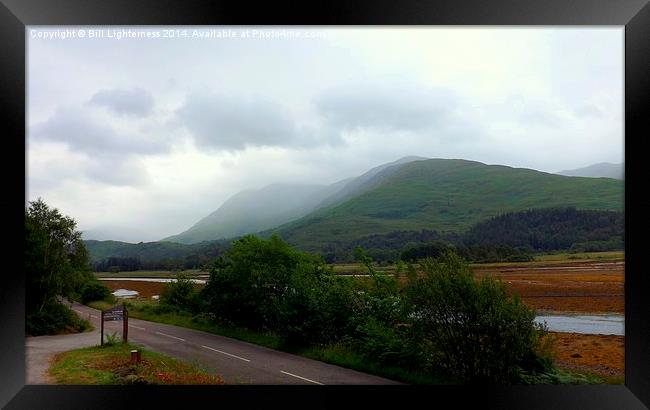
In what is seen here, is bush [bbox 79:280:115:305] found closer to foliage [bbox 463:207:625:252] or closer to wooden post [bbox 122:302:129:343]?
wooden post [bbox 122:302:129:343]

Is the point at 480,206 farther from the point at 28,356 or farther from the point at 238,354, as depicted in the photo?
the point at 28,356

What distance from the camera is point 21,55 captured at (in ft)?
12.9

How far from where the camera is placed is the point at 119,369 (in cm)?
448

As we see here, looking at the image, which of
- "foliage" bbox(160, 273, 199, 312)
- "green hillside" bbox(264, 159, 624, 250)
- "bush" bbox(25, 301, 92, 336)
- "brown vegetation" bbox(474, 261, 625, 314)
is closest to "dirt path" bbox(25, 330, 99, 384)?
"bush" bbox(25, 301, 92, 336)

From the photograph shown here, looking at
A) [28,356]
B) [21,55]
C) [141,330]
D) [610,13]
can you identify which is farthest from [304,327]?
[610,13]

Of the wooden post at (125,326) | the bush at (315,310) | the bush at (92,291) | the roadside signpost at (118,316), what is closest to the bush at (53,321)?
the bush at (92,291)

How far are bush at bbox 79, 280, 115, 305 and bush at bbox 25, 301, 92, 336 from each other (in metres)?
0.21

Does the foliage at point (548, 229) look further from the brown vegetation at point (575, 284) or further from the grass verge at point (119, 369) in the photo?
the grass verge at point (119, 369)

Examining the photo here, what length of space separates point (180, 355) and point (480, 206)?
3.82 m

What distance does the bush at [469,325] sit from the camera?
13.2 ft

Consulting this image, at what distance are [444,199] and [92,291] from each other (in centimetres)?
430

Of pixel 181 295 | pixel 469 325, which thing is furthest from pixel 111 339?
pixel 469 325

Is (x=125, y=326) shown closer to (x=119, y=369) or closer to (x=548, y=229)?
(x=119, y=369)

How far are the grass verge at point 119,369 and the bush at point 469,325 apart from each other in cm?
226
